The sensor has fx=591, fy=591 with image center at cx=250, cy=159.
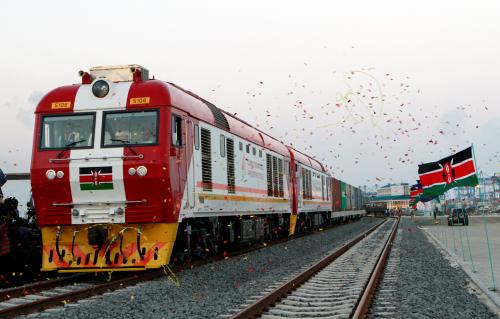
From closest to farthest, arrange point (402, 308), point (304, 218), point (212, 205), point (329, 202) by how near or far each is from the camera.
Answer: point (402, 308) < point (212, 205) < point (304, 218) < point (329, 202)

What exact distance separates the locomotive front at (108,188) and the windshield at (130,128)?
0.8 inches

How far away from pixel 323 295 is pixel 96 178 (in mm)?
4816

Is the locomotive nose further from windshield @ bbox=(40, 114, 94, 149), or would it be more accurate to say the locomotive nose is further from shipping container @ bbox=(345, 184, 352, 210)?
shipping container @ bbox=(345, 184, 352, 210)

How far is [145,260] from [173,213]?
1046 millimetres

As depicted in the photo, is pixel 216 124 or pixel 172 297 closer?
pixel 172 297

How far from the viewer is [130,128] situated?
457 inches

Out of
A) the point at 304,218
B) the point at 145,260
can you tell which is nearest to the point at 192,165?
the point at 145,260

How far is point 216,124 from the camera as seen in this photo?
1467 cm

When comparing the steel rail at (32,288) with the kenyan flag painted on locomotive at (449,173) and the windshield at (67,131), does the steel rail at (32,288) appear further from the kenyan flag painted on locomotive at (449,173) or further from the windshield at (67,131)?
the kenyan flag painted on locomotive at (449,173)

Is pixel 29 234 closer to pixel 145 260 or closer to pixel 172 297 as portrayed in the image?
pixel 145 260

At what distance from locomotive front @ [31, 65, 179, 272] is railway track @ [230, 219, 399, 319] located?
2757mm

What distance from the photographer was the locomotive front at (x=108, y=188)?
1127cm

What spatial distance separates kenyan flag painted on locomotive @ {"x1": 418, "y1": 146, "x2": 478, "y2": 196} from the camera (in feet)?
56.3

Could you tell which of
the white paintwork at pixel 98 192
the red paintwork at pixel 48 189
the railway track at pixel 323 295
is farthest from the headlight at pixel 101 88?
the railway track at pixel 323 295
